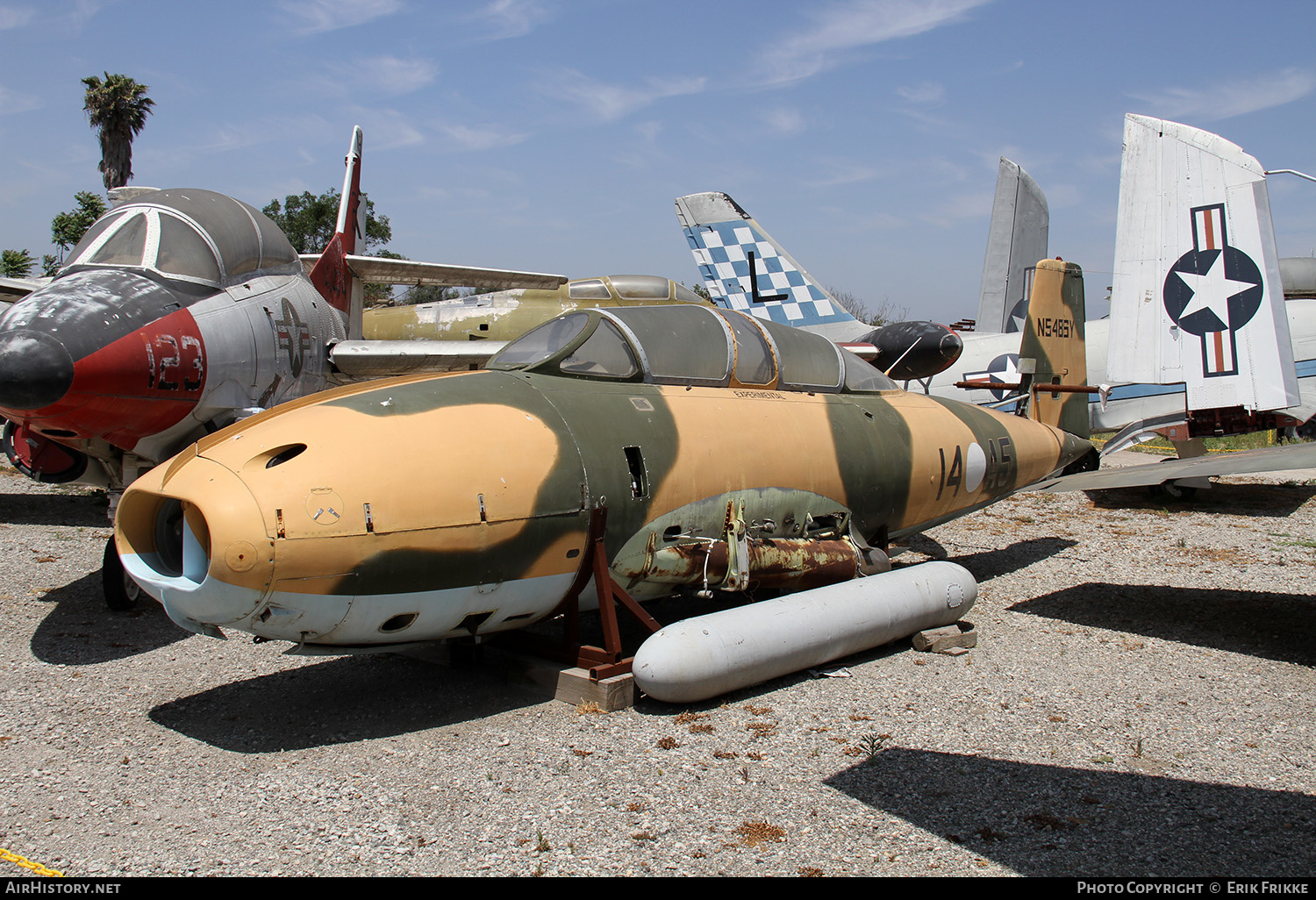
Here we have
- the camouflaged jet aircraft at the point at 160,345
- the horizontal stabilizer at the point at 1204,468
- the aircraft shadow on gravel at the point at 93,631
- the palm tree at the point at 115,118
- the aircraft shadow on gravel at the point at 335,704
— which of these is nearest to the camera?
the aircraft shadow on gravel at the point at 335,704

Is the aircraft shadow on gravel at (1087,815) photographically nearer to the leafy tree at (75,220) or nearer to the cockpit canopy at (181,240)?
the cockpit canopy at (181,240)

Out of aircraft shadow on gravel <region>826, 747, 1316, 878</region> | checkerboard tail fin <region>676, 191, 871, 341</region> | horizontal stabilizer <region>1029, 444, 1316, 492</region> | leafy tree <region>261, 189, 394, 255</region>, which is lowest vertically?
aircraft shadow on gravel <region>826, 747, 1316, 878</region>

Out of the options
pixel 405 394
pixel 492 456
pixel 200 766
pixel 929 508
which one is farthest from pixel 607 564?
pixel 929 508

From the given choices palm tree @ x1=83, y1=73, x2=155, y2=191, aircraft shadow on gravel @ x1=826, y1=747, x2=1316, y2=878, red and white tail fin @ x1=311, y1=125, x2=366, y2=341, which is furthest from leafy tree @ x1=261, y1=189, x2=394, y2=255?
aircraft shadow on gravel @ x1=826, y1=747, x2=1316, y2=878

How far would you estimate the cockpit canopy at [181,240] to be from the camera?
6426 mm

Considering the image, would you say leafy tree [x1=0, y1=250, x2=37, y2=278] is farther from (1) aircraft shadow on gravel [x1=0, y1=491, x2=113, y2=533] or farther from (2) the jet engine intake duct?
(2) the jet engine intake duct

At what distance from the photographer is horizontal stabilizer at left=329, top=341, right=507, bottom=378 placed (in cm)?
862

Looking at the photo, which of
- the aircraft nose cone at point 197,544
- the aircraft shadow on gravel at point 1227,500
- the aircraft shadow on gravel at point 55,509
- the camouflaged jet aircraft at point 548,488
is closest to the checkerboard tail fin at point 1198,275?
the aircraft shadow on gravel at point 1227,500

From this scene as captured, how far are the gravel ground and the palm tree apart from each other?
36.3 meters

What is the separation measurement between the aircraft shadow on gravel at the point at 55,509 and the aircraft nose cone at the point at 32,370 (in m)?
5.06

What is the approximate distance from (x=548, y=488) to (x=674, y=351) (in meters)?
1.70

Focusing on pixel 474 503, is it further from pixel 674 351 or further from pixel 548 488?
pixel 674 351

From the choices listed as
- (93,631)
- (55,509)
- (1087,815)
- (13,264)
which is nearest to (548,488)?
(1087,815)

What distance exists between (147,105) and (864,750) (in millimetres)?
42780
